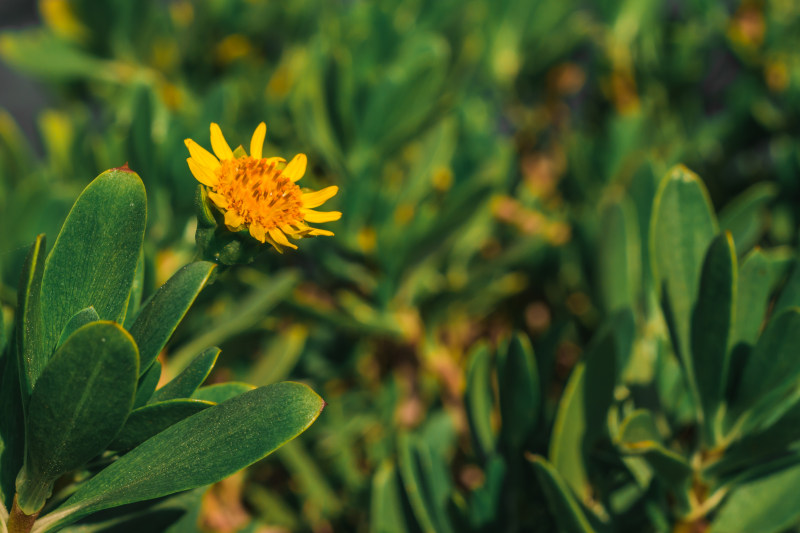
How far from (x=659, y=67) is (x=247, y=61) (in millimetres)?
758

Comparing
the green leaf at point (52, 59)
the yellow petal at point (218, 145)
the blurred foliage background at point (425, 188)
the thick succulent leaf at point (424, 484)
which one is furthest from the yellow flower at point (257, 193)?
the green leaf at point (52, 59)

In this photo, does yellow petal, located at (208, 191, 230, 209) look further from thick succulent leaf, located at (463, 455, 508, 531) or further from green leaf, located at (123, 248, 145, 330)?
thick succulent leaf, located at (463, 455, 508, 531)

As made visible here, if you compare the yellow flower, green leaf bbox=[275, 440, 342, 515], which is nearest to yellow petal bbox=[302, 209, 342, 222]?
the yellow flower

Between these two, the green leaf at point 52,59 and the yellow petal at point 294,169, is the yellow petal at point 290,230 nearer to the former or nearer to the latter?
the yellow petal at point 294,169

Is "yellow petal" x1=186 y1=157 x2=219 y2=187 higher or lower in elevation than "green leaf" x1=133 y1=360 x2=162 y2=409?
higher

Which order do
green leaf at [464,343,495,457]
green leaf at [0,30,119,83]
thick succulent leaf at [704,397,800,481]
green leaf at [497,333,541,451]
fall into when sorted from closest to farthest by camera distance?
thick succulent leaf at [704,397,800,481] → green leaf at [497,333,541,451] → green leaf at [464,343,495,457] → green leaf at [0,30,119,83]

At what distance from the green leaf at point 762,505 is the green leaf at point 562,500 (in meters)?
0.16

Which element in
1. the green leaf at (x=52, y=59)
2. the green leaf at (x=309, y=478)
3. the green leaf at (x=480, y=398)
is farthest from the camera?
the green leaf at (x=52, y=59)

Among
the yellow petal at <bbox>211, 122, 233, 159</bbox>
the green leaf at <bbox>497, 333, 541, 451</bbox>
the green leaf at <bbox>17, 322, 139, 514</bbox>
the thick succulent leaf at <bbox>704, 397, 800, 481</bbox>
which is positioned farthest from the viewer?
the green leaf at <bbox>497, 333, 541, 451</bbox>

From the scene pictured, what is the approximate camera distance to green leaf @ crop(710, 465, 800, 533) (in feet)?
2.26

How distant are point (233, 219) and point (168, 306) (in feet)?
0.22

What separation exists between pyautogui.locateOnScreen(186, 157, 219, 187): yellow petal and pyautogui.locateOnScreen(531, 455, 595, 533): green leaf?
0.36 m

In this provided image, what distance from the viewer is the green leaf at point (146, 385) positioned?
484 mm

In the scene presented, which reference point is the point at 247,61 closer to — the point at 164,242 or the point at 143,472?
the point at 164,242
